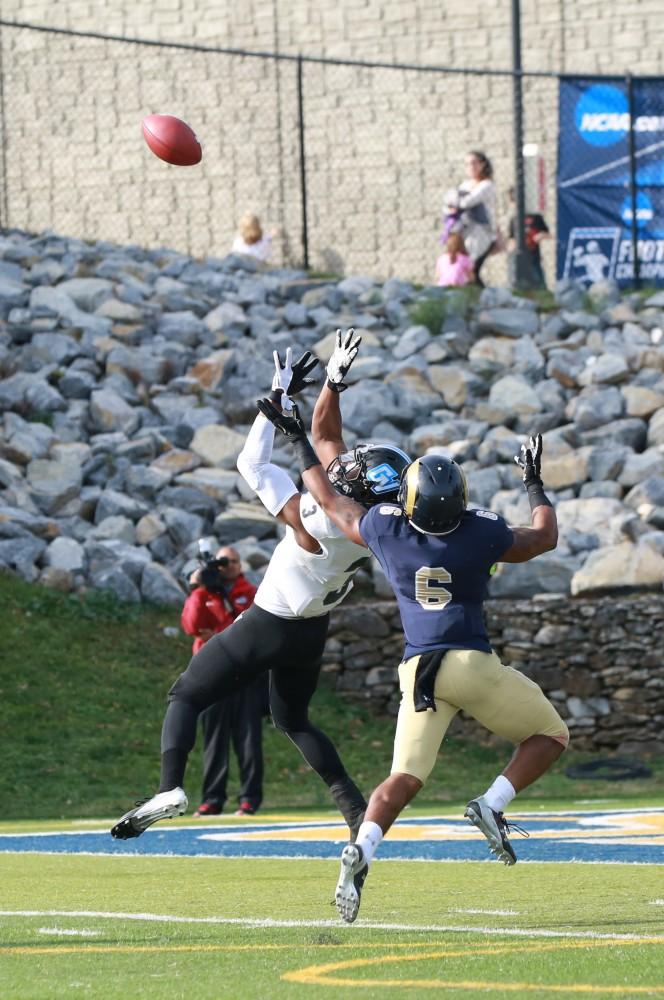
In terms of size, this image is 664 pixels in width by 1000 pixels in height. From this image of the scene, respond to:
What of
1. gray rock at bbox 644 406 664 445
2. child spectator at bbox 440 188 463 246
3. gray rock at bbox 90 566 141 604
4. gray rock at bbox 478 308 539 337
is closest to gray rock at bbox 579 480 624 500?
gray rock at bbox 644 406 664 445

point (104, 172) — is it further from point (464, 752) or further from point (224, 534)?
point (464, 752)

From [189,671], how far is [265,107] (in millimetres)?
19069

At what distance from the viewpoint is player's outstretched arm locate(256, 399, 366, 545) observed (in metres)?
6.43

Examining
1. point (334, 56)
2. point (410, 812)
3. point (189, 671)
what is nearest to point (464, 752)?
point (410, 812)

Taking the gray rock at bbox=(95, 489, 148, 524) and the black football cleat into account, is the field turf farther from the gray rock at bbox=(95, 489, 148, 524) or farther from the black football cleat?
the gray rock at bbox=(95, 489, 148, 524)

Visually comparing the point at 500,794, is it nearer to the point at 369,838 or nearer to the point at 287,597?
the point at 369,838

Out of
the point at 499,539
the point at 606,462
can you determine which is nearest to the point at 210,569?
the point at 499,539

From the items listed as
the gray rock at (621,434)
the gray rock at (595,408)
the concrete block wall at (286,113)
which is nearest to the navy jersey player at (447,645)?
the gray rock at (621,434)

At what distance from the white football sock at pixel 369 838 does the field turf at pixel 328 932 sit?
0.81 feet

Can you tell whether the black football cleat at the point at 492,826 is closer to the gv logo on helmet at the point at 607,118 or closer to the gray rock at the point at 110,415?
the gray rock at the point at 110,415

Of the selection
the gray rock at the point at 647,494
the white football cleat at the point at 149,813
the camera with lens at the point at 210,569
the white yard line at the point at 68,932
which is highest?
the white football cleat at the point at 149,813

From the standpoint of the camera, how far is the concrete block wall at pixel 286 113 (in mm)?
25094

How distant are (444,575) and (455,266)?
1621 cm

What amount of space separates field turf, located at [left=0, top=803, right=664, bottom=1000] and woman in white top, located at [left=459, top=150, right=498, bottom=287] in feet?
42.8
